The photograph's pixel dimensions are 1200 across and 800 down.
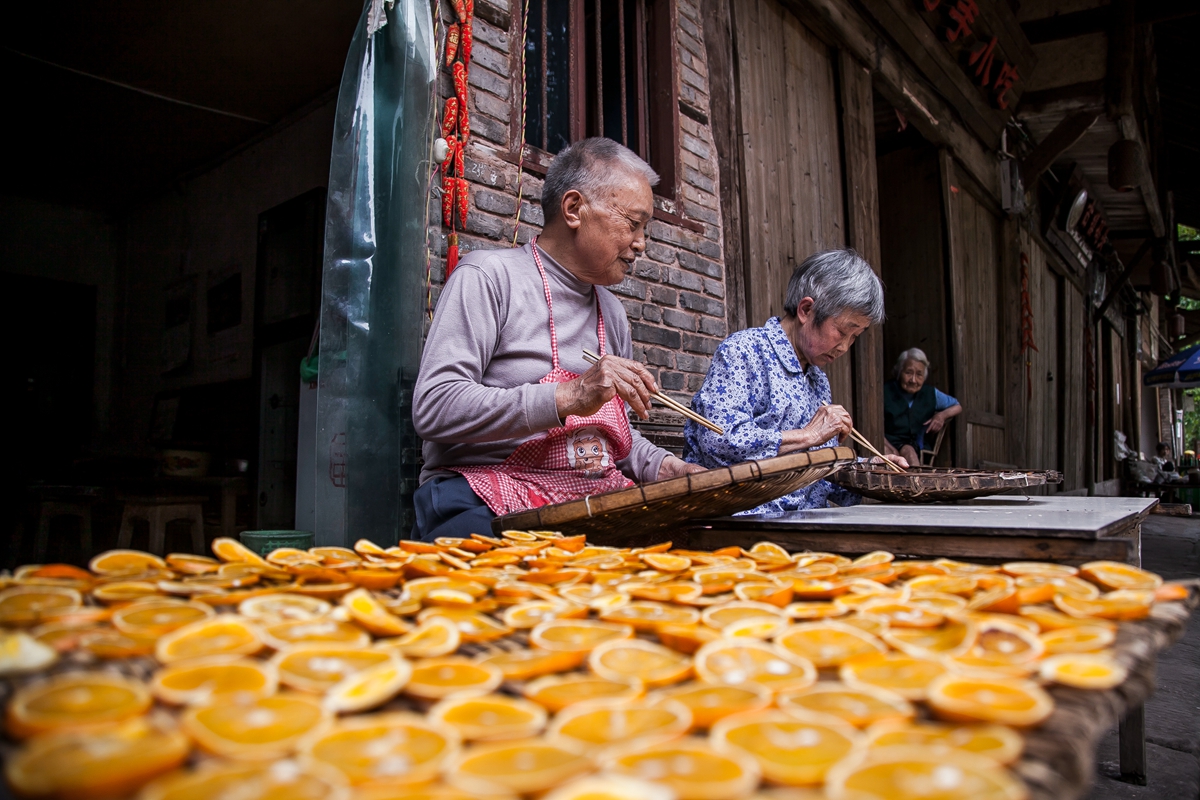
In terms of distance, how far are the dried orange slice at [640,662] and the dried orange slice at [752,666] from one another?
0.02 m

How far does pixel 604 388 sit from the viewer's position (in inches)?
66.5

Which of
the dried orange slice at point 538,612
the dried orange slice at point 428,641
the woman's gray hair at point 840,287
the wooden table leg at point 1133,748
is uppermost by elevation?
the woman's gray hair at point 840,287

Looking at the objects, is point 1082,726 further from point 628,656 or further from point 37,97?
point 37,97

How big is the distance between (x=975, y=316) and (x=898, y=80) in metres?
2.59

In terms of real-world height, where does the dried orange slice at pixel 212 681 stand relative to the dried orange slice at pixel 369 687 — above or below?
above

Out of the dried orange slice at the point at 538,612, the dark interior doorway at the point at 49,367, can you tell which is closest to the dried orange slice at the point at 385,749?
the dried orange slice at the point at 538,612

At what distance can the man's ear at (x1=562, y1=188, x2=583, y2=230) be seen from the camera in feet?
7.25

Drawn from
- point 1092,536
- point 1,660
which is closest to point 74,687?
point 1,660

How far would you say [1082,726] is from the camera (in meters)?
0.57

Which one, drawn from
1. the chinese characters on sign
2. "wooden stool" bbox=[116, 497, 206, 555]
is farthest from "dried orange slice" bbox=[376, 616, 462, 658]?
the chinese characters on sign

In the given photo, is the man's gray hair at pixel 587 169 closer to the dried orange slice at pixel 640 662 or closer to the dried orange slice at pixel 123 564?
the dried orange slice at pixel 123 564

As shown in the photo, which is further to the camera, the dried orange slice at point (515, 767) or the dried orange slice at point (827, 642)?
the dried orange slice at point (827, 642)

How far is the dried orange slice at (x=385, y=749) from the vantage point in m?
0.49

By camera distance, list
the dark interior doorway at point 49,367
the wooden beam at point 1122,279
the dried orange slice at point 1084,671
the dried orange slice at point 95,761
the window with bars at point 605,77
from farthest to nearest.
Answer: the wooden beam at point 1122,279
the dark interior doorway at point 49,367
the window with bars at point 605,77
the dried orange slice at point 1084,671
the dried orange slice at point 95,761
